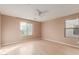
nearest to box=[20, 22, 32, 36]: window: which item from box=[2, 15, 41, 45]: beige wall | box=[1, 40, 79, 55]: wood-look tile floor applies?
box=[2, 15, 41, 45]: beige wall

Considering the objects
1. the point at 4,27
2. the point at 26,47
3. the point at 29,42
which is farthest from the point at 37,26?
the point at 4,27

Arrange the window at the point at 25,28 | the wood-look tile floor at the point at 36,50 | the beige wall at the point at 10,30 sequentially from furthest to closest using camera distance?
the window at the point at 25,28
the beige wall at the point at 10,30
the wood-look tile floor at the point at 36,50

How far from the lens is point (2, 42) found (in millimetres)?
1723

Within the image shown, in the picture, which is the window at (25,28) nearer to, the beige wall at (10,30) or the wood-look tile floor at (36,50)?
the beige wall at (10,30)

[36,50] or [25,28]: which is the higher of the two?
[25,28]

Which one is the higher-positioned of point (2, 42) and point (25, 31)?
point (25, 31)

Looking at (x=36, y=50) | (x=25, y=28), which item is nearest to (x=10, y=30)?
(x=25, y=28)

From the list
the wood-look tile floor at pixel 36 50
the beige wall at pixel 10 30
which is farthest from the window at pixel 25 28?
the wood-look tile floor at pixel 36 50

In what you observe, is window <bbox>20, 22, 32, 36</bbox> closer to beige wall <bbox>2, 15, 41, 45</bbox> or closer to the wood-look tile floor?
beige wall <bbox>2, 15, 41, 45</bbox>

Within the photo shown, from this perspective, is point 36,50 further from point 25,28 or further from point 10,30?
point 10,30

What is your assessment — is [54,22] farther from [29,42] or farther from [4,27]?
[4,27]

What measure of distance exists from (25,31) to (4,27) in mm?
437

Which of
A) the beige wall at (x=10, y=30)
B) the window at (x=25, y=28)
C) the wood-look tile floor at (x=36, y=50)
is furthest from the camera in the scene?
the window at (x=25, y=28)

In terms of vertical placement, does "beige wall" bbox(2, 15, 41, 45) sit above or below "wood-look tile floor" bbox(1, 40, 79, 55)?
A: above
